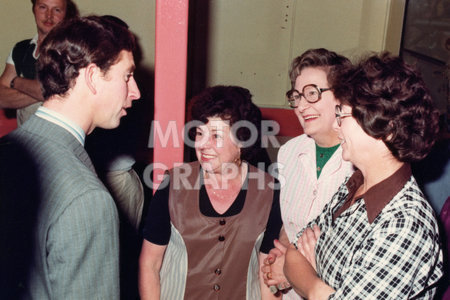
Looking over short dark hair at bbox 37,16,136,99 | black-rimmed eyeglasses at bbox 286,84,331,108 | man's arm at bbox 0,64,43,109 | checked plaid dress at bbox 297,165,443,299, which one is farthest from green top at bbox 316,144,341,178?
man's arm at bbox 0,64,43,109

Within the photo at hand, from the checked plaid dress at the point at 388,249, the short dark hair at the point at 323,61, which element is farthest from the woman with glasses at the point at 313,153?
the checked plaid dress at the point at 388,249

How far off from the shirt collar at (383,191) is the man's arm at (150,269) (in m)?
0.87

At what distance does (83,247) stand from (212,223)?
2.43 feet

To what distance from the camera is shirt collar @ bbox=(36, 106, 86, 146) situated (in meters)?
1.16

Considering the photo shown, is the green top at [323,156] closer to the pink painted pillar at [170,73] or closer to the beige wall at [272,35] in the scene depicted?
the pink painted pillar at [170,73]

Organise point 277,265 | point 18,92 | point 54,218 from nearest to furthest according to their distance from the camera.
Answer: point 54,218, point 277,265, point 18,92

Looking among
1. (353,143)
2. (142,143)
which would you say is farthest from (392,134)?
(142,143)

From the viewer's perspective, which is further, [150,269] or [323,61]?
[323,61]

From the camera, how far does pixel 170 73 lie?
5.12ft

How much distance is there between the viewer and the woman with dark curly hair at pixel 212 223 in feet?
5.45

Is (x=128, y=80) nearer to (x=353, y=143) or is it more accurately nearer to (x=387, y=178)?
(x=353, y=143)

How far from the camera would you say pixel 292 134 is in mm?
4559

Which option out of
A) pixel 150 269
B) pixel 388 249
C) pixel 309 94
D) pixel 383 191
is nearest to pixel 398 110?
pixel 383 191

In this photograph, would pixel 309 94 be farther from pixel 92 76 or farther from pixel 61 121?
pixel 61 121
